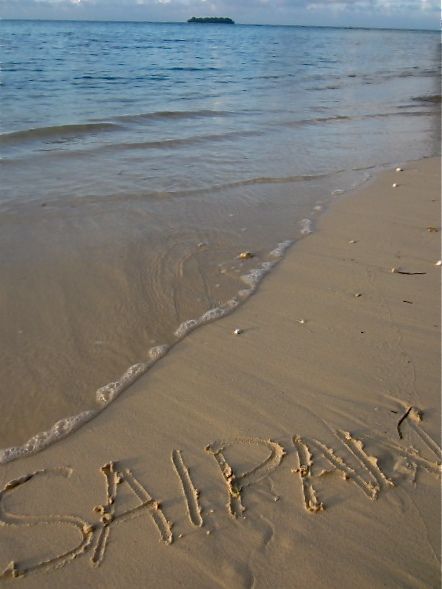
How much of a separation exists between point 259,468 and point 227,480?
0.57 feet

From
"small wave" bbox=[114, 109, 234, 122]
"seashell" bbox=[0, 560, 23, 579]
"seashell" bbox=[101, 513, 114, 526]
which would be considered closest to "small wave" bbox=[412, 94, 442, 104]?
"small wave" bbox=[114, 109, 234, 122]

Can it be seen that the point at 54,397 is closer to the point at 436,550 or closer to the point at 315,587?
the point at 315,587

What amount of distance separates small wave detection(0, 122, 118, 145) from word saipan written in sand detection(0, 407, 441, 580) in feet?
27.0

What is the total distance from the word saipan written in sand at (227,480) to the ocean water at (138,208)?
504 mm

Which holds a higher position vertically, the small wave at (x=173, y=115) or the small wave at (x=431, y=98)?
the small wave at (x=431, y=98)

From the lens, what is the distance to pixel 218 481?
2371 millimetres

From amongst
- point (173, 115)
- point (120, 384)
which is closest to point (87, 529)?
point (120, 384)

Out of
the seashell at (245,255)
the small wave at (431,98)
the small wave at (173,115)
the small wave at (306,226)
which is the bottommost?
the seashell at (245,255)

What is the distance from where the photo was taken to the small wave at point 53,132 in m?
9.19

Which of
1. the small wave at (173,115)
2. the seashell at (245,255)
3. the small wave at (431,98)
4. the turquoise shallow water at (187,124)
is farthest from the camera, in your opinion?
the small wave at (431,98)

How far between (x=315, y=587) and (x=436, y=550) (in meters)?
0.54

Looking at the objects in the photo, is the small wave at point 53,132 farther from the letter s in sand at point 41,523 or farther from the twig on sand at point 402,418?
the twig on sand at point 402,418

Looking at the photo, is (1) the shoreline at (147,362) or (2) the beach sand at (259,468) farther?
(1) the shoreline at (147,362)

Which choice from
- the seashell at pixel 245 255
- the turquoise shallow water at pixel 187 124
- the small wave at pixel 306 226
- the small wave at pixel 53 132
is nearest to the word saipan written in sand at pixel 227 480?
the seashell at pixel 245 255
